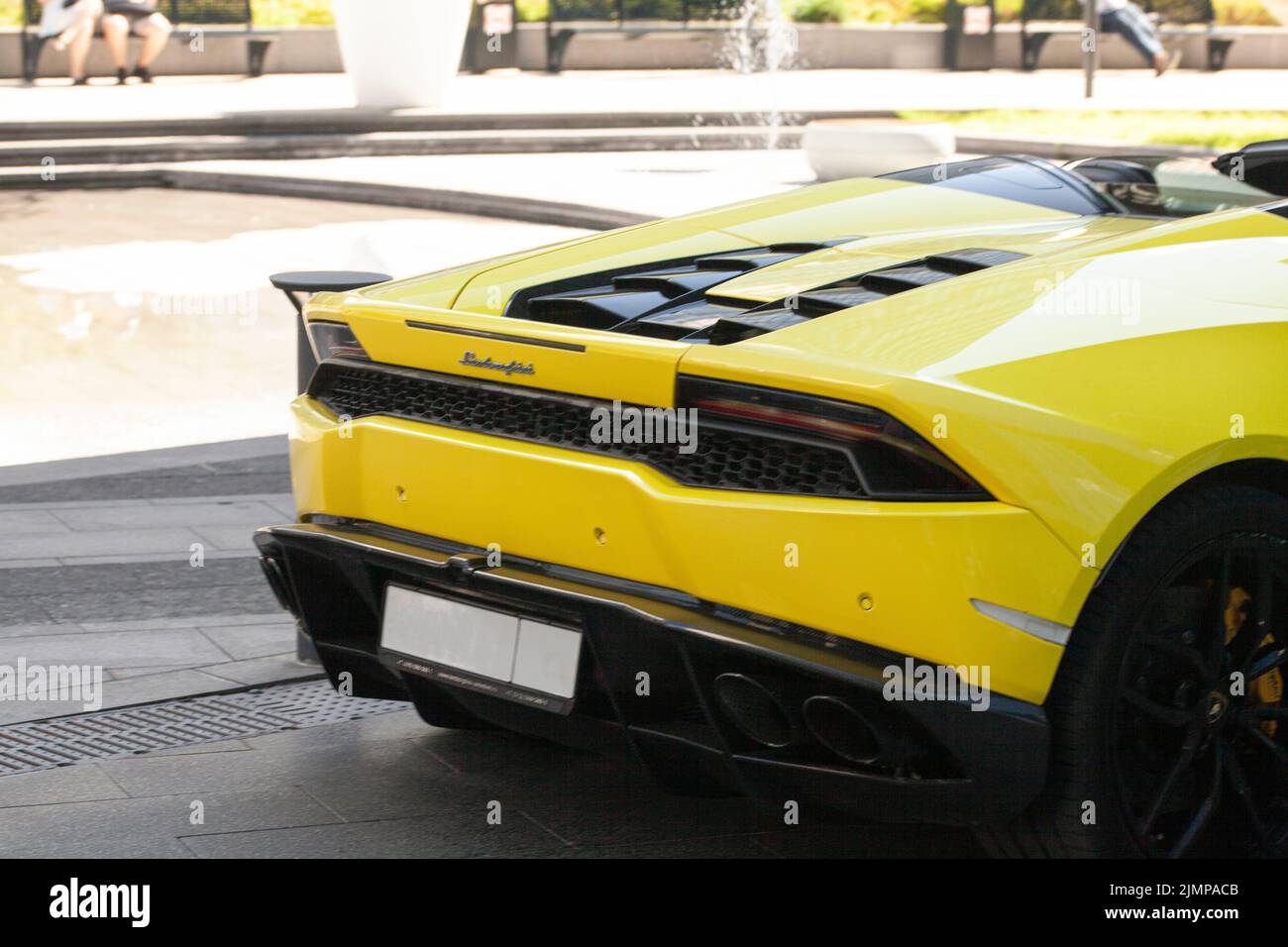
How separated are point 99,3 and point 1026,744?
89.6ft

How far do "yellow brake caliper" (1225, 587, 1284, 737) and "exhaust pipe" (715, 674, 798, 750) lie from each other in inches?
33.9

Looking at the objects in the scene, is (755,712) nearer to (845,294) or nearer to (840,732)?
(840,732)

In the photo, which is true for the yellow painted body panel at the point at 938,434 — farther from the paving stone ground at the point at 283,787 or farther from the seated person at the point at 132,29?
the seated person at the point at 132,29

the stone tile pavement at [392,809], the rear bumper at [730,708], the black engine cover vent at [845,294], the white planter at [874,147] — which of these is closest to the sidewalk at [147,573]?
the stone tile pavement at [392,809]

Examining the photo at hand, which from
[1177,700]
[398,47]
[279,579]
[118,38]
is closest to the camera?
[1177,700]

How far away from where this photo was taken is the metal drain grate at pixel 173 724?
4.26 m

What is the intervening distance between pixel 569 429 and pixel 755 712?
0.65 metres

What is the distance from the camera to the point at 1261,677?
3346mm

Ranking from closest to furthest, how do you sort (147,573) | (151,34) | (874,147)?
(147,573) < (874,147) < (151,34)

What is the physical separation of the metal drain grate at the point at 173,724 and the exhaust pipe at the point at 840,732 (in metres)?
1.92

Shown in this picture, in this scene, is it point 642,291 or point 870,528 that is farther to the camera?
point 642,291

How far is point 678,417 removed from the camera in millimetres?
3113

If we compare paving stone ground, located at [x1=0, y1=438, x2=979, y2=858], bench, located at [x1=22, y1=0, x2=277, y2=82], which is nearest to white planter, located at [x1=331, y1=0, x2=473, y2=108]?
bench, located at [x1=22, y1=0, x2=277, y2=82]

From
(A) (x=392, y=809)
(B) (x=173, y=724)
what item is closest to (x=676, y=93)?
(B) (x=173, y=724)
